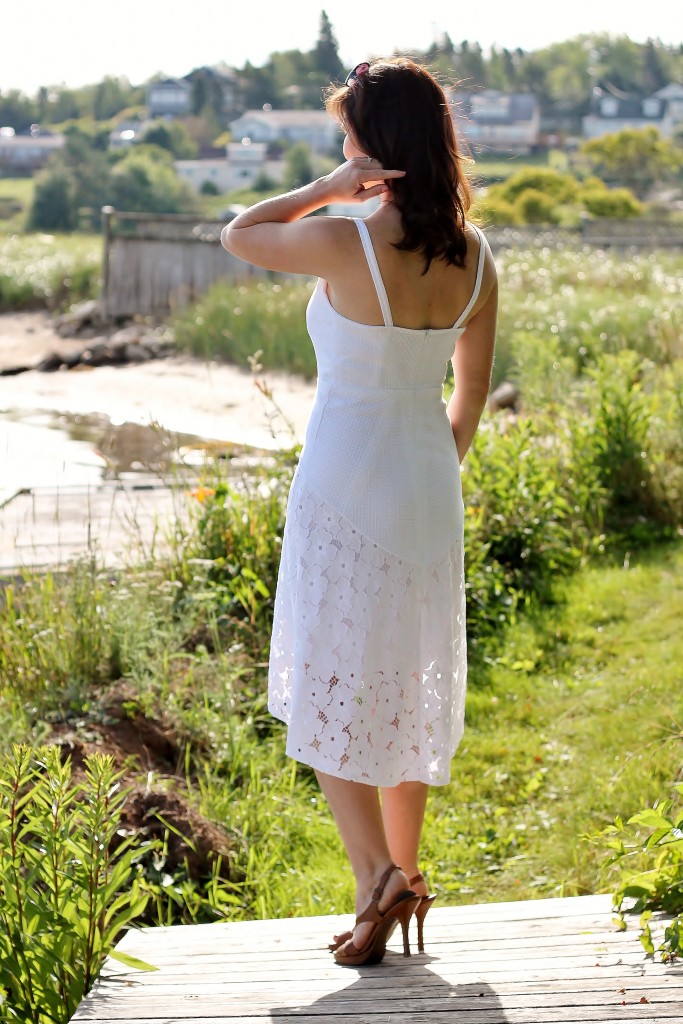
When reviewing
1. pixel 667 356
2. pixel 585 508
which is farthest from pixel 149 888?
pixel 667 356

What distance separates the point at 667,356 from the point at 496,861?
18.3ft

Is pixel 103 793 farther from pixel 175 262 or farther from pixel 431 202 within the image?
pixel 175 262

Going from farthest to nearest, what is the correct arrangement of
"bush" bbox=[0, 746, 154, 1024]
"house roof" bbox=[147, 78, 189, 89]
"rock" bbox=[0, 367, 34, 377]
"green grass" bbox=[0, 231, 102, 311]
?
"house roof" bbox=[147, 78, 189, 89] < "green grass" bbox=[0, 231, 102, 311] < "rock" bbox=[0, 367, 34, 377] < "bush" bbox=[0, 746, 154, 1024]

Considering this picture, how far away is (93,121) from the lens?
323 feet

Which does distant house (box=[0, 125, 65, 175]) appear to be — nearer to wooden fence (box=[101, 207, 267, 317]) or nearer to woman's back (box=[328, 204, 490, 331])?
wooden fence (box=[101, 207, 267, 317])

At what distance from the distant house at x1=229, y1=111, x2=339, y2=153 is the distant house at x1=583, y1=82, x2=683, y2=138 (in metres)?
26.7

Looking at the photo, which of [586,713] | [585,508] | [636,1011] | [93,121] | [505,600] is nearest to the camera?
[636,1011]

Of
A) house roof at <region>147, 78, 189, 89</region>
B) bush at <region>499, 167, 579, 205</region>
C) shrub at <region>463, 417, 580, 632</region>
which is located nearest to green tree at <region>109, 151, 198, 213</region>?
bush at <region>499, 167, 579, 205</region>

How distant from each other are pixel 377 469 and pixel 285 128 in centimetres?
10014

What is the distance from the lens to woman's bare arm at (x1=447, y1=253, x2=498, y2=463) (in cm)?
233

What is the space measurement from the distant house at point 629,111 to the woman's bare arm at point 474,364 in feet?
380

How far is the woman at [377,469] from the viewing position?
2.08 meters

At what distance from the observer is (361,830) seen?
2242mm

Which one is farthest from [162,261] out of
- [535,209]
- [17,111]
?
[17,111]
